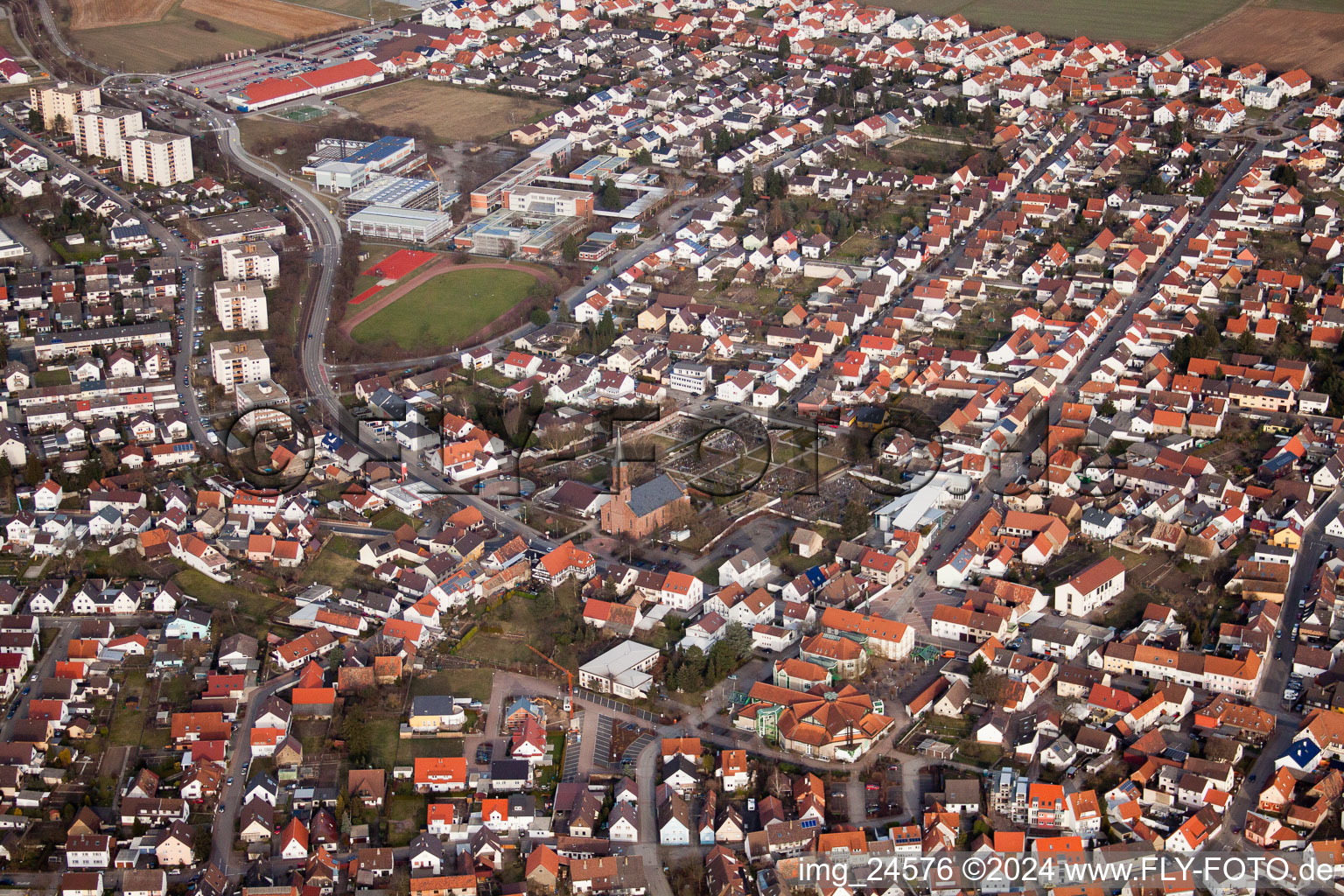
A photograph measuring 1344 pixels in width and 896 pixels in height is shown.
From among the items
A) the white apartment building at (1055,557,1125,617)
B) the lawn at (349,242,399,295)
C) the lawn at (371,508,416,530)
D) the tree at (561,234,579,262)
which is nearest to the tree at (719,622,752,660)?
the white apartment building at (1055,557,1125,617)

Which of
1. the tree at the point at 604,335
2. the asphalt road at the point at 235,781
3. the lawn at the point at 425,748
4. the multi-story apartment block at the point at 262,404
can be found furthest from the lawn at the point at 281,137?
the lawn at the point at 425,748

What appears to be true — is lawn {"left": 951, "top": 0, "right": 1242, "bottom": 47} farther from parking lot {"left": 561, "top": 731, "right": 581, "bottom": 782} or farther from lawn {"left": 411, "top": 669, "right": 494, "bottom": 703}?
parking lot {"left": 561, "top": 731, "right": 581, "bottom": 782}

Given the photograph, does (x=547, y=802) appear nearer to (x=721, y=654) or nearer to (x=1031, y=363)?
(x=721, y=654)

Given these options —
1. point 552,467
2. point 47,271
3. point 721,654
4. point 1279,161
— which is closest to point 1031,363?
point 552,467

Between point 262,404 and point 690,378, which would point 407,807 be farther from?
point 690,378

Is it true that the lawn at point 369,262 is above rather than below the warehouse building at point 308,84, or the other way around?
above

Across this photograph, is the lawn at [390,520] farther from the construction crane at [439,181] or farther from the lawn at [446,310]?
the construction crane at [439,181]

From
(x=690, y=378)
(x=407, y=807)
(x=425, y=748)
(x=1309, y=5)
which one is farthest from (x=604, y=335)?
(x=1309, y=5)
